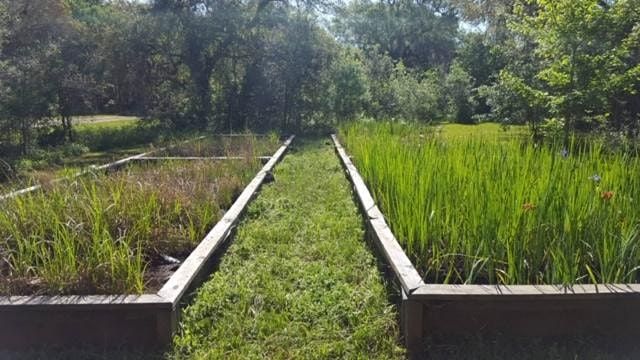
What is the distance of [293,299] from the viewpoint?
3.03 meters

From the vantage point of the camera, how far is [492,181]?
3336 mm

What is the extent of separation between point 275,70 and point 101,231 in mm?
12806

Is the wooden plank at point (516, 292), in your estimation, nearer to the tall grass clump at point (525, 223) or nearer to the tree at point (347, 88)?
the tall grass clump at point (525, 223)

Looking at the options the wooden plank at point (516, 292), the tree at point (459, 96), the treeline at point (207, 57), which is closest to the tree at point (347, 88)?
the treeline at point (207, 57)

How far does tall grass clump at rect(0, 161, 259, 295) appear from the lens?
2746 mm

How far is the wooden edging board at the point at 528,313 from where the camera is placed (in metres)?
2.47

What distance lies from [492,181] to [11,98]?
8.35 meters

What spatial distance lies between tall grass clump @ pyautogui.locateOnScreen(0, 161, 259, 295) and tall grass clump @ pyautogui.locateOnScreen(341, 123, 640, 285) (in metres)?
1.76

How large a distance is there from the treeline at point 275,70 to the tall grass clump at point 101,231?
5.74m

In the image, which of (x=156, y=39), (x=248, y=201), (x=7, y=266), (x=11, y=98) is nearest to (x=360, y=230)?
(x=248, y=201)

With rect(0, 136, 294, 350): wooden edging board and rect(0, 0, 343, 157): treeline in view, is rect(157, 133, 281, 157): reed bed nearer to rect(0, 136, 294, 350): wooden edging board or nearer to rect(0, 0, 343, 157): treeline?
rect(0, 0, 343, 157): treeline

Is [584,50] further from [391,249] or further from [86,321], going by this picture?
[86,321]

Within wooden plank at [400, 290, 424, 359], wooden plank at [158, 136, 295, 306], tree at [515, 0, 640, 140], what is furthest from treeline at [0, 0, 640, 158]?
wooden plank at [400, 290, 424, 359]

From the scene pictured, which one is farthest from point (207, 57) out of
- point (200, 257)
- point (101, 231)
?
point (200, 257)
